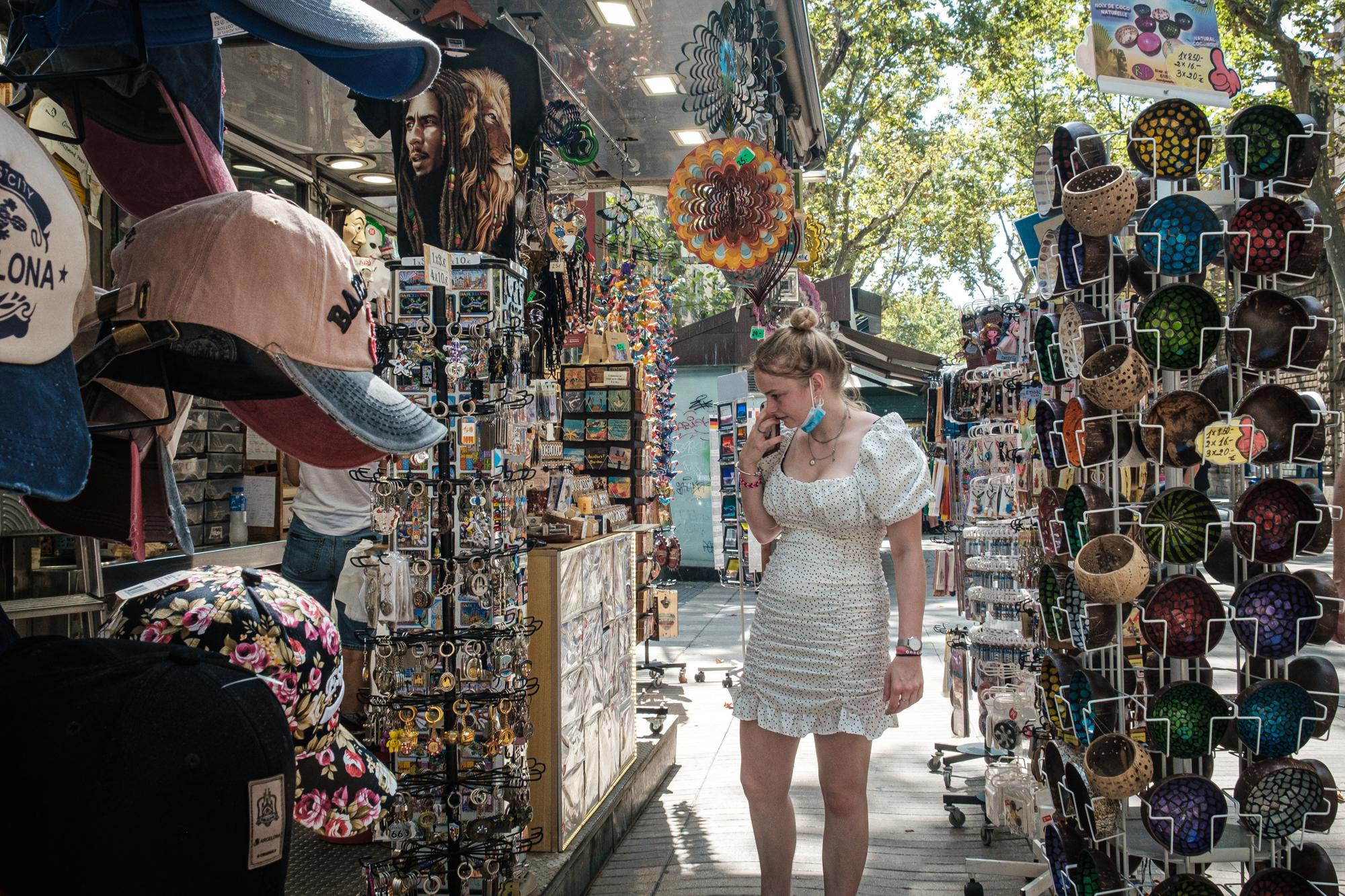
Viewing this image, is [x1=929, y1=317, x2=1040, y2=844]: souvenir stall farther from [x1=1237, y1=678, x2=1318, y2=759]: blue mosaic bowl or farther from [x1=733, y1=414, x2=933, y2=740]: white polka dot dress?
[x1=1237, y1=678, x2=1318, y2=759]: blue mosaic bowl

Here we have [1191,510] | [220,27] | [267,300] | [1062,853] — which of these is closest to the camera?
[267,300]

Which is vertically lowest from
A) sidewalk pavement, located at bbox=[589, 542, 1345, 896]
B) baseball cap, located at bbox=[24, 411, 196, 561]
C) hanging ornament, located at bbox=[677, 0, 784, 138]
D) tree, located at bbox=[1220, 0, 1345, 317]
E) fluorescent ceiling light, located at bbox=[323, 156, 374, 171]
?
sidewalk pavement, located at bbox=[589, 542, 1345, 896]

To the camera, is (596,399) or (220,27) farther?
(596,399)

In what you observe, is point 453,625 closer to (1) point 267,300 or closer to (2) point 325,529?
(2) point 325,529

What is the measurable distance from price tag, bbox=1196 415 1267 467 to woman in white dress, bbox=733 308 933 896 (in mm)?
776

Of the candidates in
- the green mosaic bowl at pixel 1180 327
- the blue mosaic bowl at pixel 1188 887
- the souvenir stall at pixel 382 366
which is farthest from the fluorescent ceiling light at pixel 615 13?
the blue mosaic bowl at pixel 1188 887

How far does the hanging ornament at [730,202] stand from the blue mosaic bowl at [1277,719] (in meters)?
3.33

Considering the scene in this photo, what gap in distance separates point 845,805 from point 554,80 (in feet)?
11.6

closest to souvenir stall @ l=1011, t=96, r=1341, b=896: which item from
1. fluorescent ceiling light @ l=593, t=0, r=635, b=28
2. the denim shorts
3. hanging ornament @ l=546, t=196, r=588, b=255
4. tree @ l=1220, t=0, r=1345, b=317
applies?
fluorescent ceiling light @ l=593, t=0, r=635, b=28

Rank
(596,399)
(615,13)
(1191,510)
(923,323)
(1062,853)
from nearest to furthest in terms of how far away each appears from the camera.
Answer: (1191,510) → (1062,853) → (615,13) → (596,399) → (923,323)

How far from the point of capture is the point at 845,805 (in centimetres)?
312

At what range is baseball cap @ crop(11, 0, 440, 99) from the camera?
3.99 feet

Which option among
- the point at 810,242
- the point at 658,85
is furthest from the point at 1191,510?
the point at 810,242

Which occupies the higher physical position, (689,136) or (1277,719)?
(689,136)
